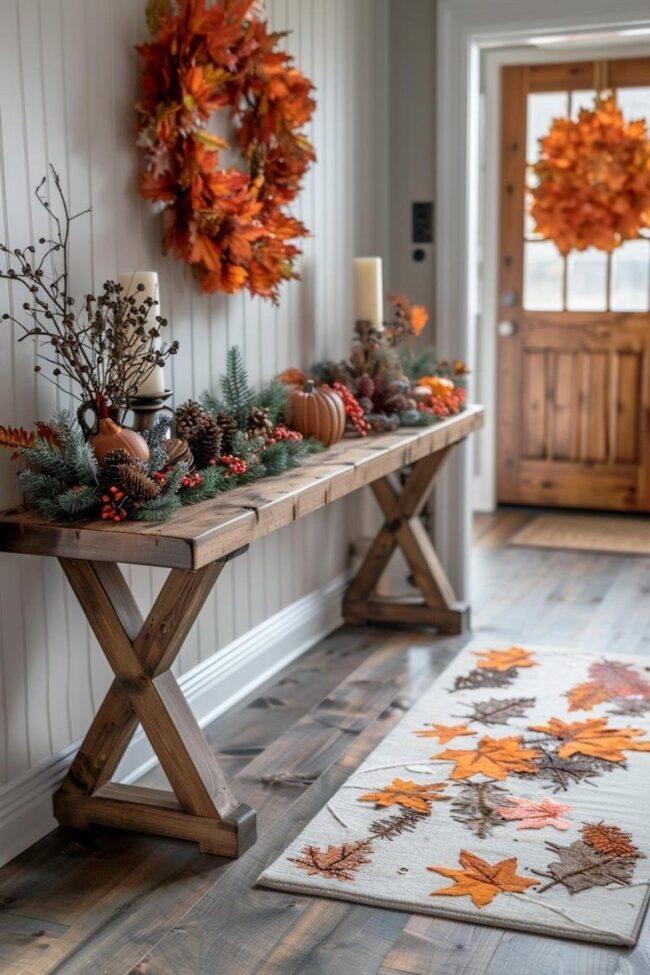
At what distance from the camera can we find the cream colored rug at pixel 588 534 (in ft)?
17.1

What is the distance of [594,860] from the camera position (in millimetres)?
2320

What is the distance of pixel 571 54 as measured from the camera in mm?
5480

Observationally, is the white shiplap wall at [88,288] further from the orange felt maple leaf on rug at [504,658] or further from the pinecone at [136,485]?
the orange felt maple leaf on rug at [504,658]

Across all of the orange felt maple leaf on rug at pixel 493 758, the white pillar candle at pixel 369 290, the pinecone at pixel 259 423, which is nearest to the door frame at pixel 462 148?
the white pillar candle at pixel 369 290

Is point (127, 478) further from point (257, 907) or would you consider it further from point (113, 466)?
point (257, 907)

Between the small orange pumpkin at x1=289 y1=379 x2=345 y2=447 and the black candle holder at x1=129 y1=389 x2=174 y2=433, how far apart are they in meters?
0.58

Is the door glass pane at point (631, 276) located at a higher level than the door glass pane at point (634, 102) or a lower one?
lower

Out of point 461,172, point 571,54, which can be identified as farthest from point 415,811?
point 571,54

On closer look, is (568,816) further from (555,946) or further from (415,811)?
(555,946)

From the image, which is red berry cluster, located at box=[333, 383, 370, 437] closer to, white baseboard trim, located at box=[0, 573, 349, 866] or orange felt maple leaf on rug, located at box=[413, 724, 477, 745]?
white baseboard trim, located at box=[0, 573, 349, 866]

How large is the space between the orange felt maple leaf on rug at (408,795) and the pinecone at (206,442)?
33.2 inches

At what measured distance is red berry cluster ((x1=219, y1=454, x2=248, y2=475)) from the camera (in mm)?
2461

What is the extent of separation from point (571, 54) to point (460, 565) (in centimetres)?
274

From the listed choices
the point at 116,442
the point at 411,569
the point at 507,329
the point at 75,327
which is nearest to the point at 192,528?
the point at 116,442
